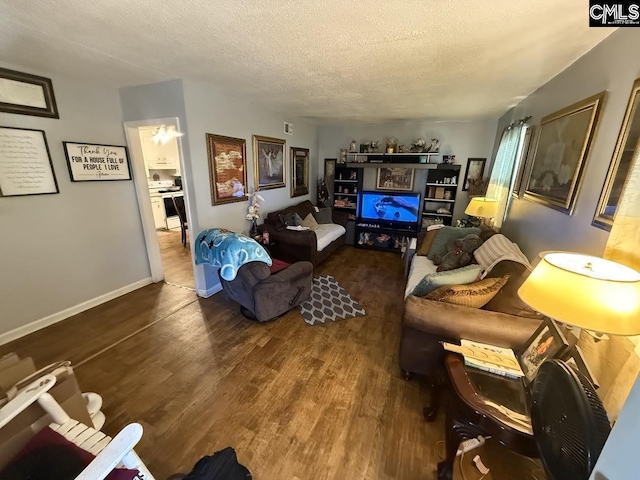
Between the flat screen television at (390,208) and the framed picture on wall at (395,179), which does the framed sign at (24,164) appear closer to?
the flat screen television at (390,208)

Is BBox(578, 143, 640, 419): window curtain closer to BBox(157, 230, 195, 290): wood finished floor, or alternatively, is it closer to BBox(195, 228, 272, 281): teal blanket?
BBox(195, 228, 272, 281): teal blanket

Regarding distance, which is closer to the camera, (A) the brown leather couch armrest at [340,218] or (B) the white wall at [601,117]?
(B) the white wall at [601,117]

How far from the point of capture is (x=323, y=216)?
4863 mm

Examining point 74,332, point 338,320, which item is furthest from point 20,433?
point 338,320

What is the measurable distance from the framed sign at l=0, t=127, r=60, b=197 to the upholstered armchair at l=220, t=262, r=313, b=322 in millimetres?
1891

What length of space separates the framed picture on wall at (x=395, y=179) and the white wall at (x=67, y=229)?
13.0 ft

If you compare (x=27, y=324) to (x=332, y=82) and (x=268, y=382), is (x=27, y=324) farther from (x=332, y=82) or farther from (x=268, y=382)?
(x=332, y=82)

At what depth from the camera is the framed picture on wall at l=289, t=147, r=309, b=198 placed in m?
4.49

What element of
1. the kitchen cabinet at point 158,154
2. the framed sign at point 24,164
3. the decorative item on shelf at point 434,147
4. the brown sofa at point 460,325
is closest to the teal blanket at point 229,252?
the brown sofa at point 460,325

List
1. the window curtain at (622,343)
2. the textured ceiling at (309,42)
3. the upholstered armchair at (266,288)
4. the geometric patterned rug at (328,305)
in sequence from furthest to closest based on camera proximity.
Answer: the geometric patterned rug at (328,305), the upholstered armchair at (266,288), the textured ceiling at (309,42), the window curtain at (622,343)

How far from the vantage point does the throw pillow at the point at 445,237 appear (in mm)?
3142

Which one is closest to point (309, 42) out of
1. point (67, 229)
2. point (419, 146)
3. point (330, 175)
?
point (67, 229)

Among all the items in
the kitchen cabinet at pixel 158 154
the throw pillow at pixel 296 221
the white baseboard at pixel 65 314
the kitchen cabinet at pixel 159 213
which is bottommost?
the white baseboard at pixel 65 314

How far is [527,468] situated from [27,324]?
405 centimetres
